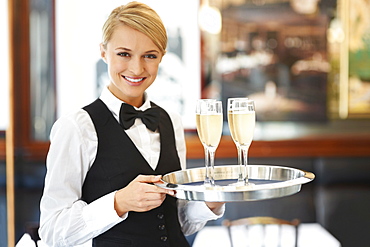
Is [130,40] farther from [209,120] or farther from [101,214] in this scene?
[101,214]

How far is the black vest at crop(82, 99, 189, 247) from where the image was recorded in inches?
73.7

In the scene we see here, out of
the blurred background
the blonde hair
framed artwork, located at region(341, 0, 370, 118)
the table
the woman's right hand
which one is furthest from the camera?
framed artwork, located at region(341, 0, 370, 118)

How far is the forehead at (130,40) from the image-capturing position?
182 cm

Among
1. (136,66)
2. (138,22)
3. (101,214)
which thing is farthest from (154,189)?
(138,22)

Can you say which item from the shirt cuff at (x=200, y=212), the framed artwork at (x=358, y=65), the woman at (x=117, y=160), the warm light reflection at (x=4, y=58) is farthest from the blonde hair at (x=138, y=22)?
the framed artwork at (x=358, y=65)

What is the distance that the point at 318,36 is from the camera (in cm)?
459

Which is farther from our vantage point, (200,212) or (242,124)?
(200,212)

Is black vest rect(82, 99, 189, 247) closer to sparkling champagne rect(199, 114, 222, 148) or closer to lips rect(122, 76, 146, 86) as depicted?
lips rect(122, 76, 146, 86)

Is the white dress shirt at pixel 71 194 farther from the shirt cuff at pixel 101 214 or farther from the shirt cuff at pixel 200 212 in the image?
the shirt cuff at pixel 200 212

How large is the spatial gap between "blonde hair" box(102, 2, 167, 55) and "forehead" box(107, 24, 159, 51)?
1cm

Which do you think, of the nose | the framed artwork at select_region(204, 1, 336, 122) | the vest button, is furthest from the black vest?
the framed artwork at select_region(204, 1, 336, 122)

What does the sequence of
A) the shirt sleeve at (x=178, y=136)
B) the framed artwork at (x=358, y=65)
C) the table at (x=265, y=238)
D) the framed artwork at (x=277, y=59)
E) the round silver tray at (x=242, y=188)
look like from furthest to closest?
the framed artwork at (x=358, y=65) → the framed artwork at (x=277, y=59) → the table at (x=265, y=238) → the shirt sleeve at (x=178, y=136) → the round silver tray at (x=242, y=188)

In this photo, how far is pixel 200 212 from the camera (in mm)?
2027

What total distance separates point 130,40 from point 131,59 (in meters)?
0.06
